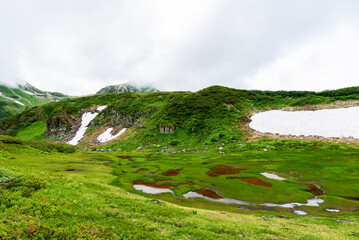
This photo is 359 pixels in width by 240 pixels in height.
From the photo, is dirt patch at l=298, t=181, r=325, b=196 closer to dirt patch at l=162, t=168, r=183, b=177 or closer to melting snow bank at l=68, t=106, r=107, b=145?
dirt patch at l=162, t=168, r=183, b=177

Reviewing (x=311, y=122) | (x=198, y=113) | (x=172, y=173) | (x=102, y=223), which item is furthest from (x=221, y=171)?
(x=311, y=122)

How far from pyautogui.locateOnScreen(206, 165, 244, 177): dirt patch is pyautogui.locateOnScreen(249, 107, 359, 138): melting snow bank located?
4665 cm

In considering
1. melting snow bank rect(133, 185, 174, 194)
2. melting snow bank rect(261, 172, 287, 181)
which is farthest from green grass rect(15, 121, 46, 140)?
melting snow bank rect(261, 172, 287, 181)

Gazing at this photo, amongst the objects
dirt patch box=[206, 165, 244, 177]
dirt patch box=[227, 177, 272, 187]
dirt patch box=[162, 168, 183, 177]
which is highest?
dirt patch box=[162, 168, 183, 177]

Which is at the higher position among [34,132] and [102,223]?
[34,132]

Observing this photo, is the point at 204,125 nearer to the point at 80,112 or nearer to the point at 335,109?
the point at 335,109

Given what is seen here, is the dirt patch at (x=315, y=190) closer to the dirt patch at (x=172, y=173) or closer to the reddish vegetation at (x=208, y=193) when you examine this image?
the reddish vegetation at (x=208, y=193)

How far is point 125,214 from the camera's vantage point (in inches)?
696

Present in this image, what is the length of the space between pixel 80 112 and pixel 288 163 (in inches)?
6416

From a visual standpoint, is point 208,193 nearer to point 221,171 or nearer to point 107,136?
point 221,171

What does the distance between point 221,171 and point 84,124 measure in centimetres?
12517

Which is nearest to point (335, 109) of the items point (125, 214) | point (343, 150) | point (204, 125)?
point (343, 150)

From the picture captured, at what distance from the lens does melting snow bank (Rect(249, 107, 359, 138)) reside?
76.2 meters

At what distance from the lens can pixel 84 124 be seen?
454 ft
